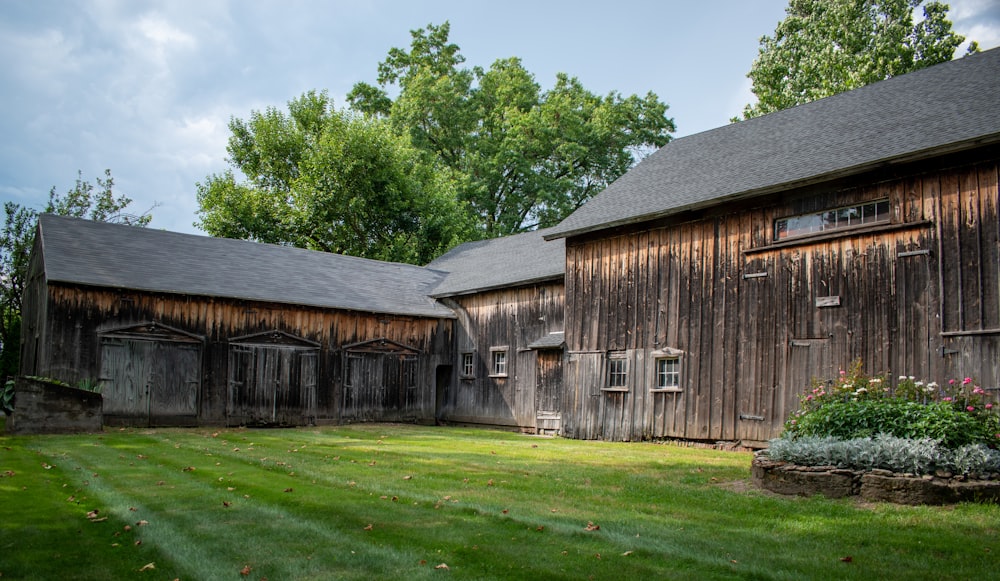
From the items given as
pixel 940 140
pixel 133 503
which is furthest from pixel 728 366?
pixel 133 503

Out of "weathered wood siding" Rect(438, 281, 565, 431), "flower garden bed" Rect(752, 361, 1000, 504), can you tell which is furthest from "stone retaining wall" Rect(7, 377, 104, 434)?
"flower garden bed" Rect(752, 361, 1000, 504)

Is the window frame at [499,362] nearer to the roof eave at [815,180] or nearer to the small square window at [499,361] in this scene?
the small square window at [499,361]

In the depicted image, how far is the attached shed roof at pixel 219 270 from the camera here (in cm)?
2023

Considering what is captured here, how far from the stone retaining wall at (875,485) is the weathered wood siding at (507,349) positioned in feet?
38.4

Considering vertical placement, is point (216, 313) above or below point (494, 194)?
below

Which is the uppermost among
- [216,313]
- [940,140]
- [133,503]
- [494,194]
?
[494,194]

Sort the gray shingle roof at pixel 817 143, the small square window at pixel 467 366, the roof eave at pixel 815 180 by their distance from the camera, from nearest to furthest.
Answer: the roof eave at pixel 815 180 → the gray shingle roof at pixel 817 143 → the small square window at pixel 467 366

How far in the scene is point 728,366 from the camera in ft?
51.1

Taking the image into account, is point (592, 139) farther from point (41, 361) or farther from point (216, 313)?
point (41, 361)

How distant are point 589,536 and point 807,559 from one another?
5.91ft

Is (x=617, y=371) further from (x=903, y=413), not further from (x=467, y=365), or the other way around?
(x=903, y=413)

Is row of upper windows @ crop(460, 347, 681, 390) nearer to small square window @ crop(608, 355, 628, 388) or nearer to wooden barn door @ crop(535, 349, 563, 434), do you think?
small square window @ crop(608, 355, 628, 388)

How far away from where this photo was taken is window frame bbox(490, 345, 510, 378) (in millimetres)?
23078

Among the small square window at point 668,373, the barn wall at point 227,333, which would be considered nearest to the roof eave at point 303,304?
the barn wall at point 227,333
